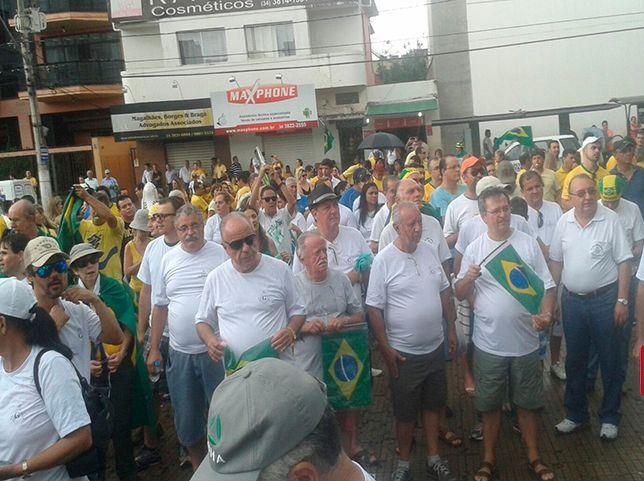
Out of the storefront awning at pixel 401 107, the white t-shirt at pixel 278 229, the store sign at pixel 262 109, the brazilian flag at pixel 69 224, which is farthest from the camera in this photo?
the storefront awning at pixel 401 107

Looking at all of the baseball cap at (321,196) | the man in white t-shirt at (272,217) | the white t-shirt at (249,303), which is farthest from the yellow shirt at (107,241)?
the white t-shirt at (249,303)

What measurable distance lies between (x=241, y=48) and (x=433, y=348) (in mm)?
26410

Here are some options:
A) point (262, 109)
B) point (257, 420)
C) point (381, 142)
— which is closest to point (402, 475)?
point (257, 420)

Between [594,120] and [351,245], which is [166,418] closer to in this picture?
[351,245]

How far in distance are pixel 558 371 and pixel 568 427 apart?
1.27m

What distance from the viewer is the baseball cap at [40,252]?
3730mm

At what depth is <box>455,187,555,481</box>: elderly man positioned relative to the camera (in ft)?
14.8

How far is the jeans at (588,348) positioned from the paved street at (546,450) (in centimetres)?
23

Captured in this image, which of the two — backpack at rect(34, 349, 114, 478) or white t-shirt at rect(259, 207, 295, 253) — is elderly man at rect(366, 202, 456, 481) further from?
white t-shirt at rect(259, 207, 295, 253)

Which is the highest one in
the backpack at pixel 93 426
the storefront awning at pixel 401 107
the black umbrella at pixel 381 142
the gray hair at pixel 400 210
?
the storefront awning at pixel 401 107

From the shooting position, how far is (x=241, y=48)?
29.1m

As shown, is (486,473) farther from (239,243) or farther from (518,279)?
(239,243)

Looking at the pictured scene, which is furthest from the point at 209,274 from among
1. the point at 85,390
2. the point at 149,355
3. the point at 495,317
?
the point at 495,317

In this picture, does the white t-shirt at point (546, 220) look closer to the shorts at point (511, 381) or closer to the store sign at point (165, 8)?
the shorts at point (511, 381)
